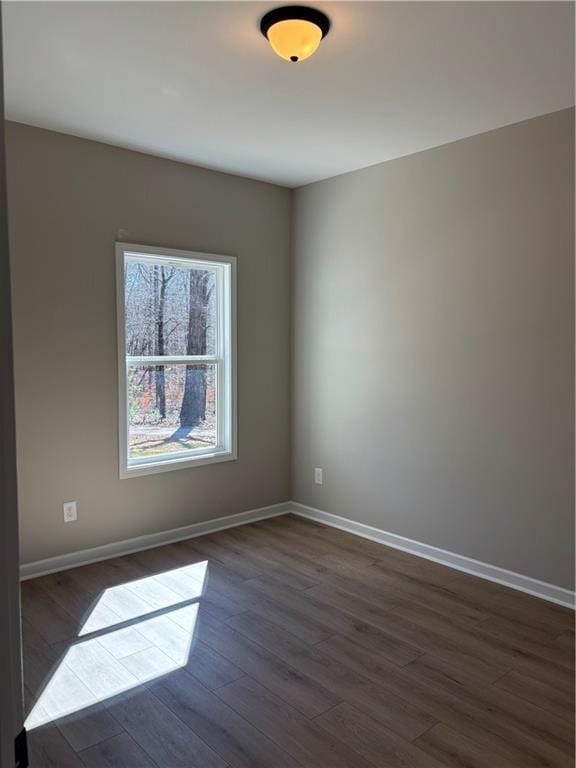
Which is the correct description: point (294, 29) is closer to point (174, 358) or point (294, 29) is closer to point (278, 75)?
point (278, 75)

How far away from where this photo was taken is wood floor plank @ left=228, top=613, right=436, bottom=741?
7.01 ft

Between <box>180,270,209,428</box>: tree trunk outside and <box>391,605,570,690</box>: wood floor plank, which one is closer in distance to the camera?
<box>391,605,570,690</box>: wood floor plank

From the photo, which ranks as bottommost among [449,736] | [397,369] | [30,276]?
[449,736]

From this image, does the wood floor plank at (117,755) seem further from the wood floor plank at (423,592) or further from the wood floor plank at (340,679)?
the wood floor plank at (423,592)

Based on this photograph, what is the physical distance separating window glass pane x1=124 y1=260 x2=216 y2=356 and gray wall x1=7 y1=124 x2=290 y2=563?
189 millimetres

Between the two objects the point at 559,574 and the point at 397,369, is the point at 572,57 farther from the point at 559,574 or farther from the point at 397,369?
the point at 559,574

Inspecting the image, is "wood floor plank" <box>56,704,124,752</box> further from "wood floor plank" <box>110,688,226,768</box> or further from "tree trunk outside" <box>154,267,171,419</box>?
"tree trunk outside" <box>154,267,171,419</box>

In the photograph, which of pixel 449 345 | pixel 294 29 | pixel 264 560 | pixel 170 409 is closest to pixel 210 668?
pixel 264 560

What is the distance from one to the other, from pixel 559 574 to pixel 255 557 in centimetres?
182

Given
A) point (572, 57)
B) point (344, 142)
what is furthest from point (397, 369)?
point (572, 57)

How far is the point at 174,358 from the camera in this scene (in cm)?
403

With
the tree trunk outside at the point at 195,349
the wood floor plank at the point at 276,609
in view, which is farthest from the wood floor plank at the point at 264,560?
the tree trunk outside at the point at 195,349

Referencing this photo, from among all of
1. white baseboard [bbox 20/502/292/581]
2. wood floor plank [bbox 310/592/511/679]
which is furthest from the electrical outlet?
wood floor plank [bbox 310/592/511/679]

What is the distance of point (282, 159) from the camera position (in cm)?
382
